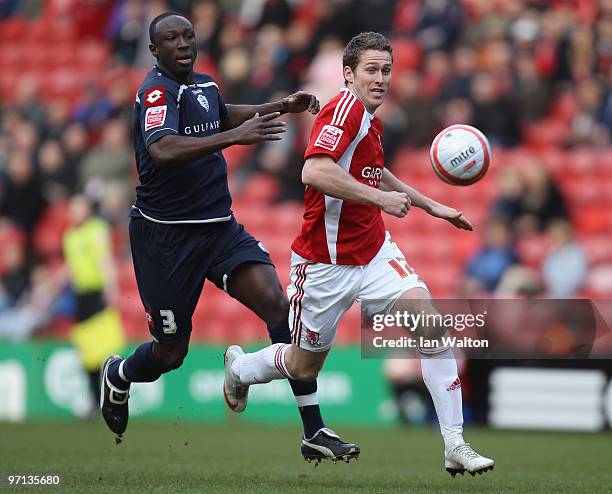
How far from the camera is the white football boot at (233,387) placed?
7660mm

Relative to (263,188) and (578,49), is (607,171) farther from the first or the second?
(263,188)

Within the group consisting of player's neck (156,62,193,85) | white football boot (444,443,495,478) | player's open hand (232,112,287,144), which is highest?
player's neck (156,62,193,85)

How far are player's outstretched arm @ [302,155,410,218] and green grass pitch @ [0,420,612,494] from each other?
1.63 meters

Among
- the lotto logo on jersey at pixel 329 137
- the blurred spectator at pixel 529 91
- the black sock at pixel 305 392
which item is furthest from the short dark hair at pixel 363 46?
the blurred spectator at pixel 529 91

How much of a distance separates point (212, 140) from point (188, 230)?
90cm

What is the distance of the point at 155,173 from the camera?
7484 millimetres

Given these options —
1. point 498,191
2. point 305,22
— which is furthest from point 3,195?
point 498,191

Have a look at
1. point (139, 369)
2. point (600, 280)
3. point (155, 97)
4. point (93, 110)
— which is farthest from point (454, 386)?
point (93, 110)

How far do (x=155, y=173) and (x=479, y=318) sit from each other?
3917mm

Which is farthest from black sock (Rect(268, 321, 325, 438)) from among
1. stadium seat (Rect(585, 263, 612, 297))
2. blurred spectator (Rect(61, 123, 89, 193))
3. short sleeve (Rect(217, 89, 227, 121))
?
blurred spectator (Rect(61, 123, 89, 193))

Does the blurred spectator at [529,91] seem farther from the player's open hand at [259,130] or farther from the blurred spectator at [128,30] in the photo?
the player's open hand at [259,130]

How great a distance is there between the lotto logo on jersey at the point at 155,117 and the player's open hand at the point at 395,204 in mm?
1504

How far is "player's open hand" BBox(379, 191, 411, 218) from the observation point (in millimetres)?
6344

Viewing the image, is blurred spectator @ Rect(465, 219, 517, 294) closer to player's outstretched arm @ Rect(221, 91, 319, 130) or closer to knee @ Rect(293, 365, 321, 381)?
player's outstretched arm @ Rect(221, 91, 319, 130)
